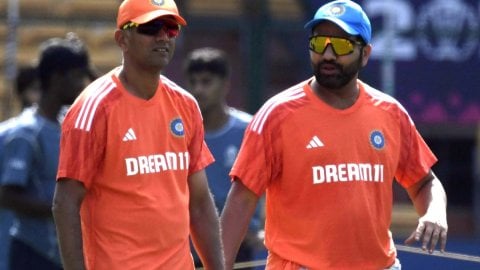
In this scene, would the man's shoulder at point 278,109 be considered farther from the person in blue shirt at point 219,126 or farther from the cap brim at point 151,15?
the person in blue shirt at point 219,126

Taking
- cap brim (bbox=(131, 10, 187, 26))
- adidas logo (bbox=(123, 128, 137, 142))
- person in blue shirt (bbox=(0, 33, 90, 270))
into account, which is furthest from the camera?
person in blue shirt (bbox=(0, 33, 90, 270))

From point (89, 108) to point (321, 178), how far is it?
1.11 m

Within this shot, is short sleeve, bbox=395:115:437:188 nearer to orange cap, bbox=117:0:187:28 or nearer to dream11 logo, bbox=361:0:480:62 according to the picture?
orange cap, bbox=117:0:187:28

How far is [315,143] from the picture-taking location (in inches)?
266

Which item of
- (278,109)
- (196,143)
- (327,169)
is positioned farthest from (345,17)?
(196,143)

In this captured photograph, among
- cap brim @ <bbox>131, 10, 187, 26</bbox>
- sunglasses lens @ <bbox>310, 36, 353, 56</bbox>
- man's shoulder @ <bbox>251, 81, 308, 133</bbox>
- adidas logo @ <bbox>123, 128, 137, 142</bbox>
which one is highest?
cap brim @ <bbox>131, 10, 187, 26</bbox>

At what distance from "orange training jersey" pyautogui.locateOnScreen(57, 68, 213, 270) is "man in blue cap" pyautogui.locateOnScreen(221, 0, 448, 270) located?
1.50 ft

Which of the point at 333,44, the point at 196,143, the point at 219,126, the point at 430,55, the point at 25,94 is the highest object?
the point at 333,44

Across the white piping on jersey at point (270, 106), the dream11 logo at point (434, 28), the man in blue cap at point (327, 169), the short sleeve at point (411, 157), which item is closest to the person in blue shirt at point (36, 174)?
the man in blue cap at point (327, 169)

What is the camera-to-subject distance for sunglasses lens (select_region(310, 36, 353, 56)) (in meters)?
6.82

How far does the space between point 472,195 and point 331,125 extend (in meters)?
7.18

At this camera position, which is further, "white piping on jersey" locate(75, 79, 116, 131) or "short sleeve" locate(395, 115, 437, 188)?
"short sleeve" locate(395, 115, 437, 188)

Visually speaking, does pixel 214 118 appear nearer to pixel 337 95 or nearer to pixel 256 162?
pixel 337 95

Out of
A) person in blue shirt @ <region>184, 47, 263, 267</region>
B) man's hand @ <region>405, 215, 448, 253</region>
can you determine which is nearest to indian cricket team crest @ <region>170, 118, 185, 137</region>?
man's hand @ <region>405, 215, 448, 253</region>
